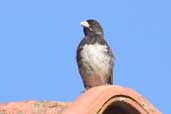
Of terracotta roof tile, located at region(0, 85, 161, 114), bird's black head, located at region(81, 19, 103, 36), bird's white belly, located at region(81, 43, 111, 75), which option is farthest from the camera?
bird's black head, located at region(81, 19, 103, 36)

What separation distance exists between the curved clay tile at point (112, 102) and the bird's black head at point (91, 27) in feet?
9.21

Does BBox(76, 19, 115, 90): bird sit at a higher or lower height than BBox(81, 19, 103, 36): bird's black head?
lower

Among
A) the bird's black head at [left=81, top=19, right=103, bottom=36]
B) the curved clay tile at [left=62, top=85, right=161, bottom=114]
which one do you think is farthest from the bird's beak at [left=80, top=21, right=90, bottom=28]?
the curved clay tile at [left=62, top=85, right=161, bottom=114]

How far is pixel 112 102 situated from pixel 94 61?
255cm

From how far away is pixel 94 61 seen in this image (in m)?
6.95

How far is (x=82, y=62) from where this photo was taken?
→ 6.89m

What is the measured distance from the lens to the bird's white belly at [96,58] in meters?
6.87

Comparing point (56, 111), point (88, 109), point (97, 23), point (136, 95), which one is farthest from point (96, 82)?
point (88, 109)

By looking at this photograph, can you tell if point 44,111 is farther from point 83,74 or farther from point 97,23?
point 97,23

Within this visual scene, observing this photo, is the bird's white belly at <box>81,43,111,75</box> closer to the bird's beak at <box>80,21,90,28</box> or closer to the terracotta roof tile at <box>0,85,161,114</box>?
the bird's beak at <box>80,21,90,28</box>

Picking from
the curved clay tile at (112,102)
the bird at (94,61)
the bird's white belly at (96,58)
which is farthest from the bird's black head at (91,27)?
the curved clay tile at (112,102)

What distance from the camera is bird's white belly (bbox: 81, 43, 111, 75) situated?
6.87m

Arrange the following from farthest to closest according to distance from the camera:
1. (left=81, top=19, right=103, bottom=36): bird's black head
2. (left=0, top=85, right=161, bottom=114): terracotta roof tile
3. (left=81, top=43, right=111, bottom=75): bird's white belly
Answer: (left=81, top=19, right=103, bottom=36): bird's black head → (left=81, top=43, right=111, bottom=75): bird's white belly → (left=0, top=85, right=161, bottom=114): terracotta roof tile

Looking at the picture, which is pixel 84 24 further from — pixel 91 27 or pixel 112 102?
pixel 112 102
